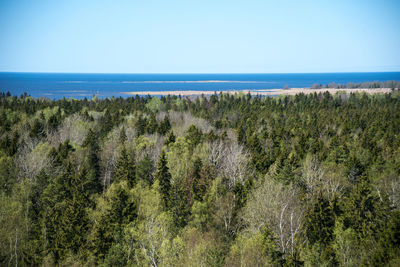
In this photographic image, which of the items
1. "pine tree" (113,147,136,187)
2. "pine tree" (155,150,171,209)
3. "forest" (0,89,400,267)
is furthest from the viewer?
"pine tree" (113,147,136,187)

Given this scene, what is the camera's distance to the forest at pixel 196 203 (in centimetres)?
2827

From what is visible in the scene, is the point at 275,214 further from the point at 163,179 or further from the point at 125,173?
the point at 125,173

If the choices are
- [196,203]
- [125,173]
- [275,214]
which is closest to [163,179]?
[125,173]

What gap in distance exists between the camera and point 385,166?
153ft

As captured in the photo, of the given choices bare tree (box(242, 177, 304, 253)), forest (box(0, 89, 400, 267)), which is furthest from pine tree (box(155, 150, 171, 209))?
bare tree (box(242, 177, 304, 253))

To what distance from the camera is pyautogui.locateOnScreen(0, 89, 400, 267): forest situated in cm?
2827

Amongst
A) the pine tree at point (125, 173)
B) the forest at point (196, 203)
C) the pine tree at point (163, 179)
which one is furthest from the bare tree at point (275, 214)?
the pine tree at point (125, 173)

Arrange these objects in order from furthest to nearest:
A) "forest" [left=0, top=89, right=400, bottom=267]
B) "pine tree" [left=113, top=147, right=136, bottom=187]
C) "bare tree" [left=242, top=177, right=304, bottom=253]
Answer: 1. "pine tree" [left=113, top=147, right=136, bottom=187]
2. "bare tree" [left=242, top=177, right=304, bottom=253]
3. "forest" [left=0, top=89, right=400, bottom=267]

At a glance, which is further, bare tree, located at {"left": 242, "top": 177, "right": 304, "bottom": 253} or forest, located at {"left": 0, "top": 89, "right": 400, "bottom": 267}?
bare tree, located at {"left": 242, "top": 177, "right": 304, "bottom": 253}

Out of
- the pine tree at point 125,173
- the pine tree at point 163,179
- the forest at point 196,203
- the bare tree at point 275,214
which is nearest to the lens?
the forest at point 196,203

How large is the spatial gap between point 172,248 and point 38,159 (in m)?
30.7

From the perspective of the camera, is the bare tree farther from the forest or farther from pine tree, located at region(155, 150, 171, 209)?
pine tree, located at region(155, 150, 171, 209)

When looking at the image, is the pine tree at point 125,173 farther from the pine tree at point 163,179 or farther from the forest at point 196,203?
the pine tree at point 163,179

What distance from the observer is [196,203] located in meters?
38.1
